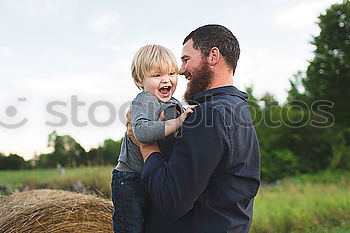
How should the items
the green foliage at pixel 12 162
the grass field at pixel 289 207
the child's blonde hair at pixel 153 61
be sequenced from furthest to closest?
the green foliage at pixel 12 162, the grass field at pixel 289 207, the child's blonde hair at pixel 153 61

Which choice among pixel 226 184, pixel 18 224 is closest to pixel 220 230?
pixel 226 184

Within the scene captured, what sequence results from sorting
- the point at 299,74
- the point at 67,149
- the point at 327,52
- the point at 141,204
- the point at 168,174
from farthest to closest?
the point at 299,74 < the point at 67,149 < the point at 327,52 < the point at 141,204 < the point at 168,174

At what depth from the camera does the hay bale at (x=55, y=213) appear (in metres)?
3.98

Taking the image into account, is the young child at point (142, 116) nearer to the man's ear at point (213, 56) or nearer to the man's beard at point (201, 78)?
the man's beard at point (201, 78)

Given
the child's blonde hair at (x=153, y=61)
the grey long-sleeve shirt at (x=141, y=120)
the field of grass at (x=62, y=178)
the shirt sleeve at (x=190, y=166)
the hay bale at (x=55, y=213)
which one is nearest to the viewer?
the shirt sleeve at (x=190, y=166)

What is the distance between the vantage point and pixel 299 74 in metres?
27.1

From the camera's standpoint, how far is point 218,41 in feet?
8.39

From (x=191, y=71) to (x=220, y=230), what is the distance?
0.88 meters

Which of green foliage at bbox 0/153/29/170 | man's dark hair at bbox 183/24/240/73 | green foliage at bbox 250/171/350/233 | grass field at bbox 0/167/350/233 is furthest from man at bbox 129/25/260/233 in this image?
green foliage at bbox 0/153/29/170

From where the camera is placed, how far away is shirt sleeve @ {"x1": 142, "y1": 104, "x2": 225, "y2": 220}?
2209 millimetres

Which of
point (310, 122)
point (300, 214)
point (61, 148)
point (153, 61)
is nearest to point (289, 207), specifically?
point (300, 214)

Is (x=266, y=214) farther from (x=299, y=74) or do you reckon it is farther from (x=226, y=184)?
(x=299, y=74)

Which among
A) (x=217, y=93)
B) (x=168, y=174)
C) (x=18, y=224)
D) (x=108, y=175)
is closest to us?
(x=168, y=174)

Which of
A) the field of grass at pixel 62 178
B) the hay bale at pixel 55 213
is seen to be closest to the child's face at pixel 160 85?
the hay bale at pixel 55 213
